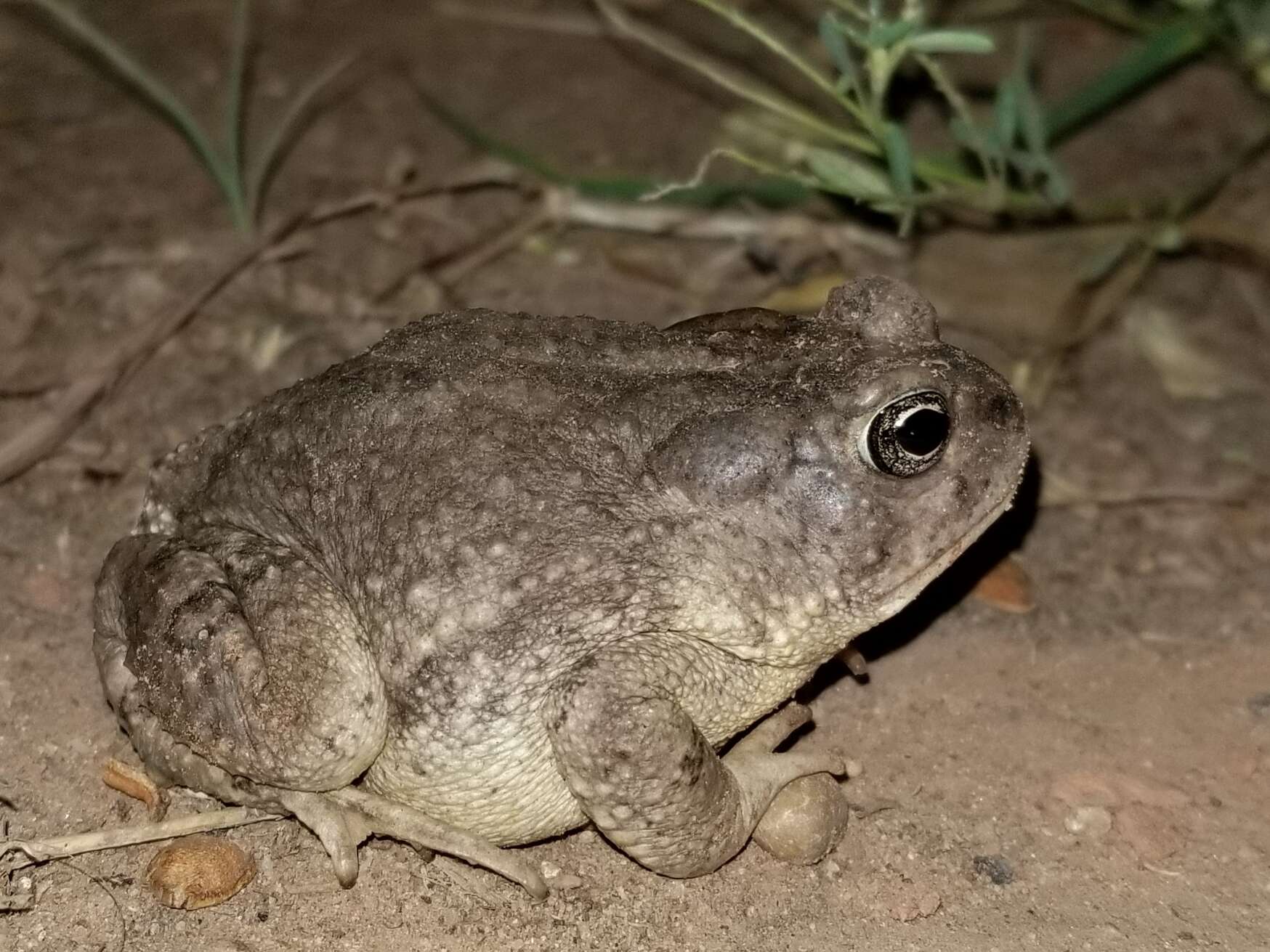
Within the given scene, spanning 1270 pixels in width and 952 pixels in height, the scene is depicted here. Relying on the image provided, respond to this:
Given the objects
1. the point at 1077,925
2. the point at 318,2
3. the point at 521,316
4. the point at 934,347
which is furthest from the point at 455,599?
the point at 318,2

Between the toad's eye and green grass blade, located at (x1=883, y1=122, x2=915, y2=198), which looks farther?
green grass blade, located at (x1=883, y1=122, x2=915, y2=198)

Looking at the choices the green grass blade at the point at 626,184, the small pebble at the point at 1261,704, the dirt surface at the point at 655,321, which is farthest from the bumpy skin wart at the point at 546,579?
the green grass blade at the point at 626,184

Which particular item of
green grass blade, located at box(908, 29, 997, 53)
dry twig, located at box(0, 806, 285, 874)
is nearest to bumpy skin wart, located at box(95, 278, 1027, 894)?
dry twig, located at box(0, 806, 285, 874)

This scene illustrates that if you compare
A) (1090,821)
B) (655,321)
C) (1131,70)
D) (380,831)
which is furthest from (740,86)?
(380,831)

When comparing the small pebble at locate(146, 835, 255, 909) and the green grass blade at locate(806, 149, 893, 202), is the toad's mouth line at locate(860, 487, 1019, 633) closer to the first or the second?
the green grass blade at locate(806, 149, 893, 202)

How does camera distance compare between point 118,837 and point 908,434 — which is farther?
point 118,837

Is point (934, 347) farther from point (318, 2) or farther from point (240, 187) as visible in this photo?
point (318, 2)

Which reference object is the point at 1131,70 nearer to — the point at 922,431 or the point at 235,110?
the point at 922,431
